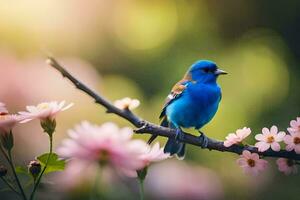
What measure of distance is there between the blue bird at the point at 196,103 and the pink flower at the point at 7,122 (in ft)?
2.06

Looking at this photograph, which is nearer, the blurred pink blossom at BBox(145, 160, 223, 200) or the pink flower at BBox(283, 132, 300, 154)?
the pink flower at BBox(283, 132, 300, 154)

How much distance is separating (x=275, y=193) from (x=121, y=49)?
0.75 m

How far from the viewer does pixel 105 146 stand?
0.47 meters

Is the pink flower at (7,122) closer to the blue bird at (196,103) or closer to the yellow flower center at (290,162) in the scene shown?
the yellow flower center at (290,162)

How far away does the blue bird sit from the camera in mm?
1215

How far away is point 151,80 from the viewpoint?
231 centimetres

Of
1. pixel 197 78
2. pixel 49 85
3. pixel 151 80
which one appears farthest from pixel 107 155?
pixel 151 80

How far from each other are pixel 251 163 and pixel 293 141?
45mm

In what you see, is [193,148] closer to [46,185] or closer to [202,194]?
[202,194]

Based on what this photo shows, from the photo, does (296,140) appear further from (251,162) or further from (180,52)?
(180,52)

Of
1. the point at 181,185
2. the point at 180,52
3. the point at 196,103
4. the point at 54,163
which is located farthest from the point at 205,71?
the point at 180,52

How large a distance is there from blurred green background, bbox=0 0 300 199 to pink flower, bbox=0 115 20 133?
1.27 meters

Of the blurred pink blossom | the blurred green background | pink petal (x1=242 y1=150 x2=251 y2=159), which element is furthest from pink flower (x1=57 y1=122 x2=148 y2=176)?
the blurred green background

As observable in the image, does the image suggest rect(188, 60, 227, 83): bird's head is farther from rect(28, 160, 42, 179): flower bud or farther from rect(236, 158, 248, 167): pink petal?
rect(28, 160, 42, 179): flower bud
